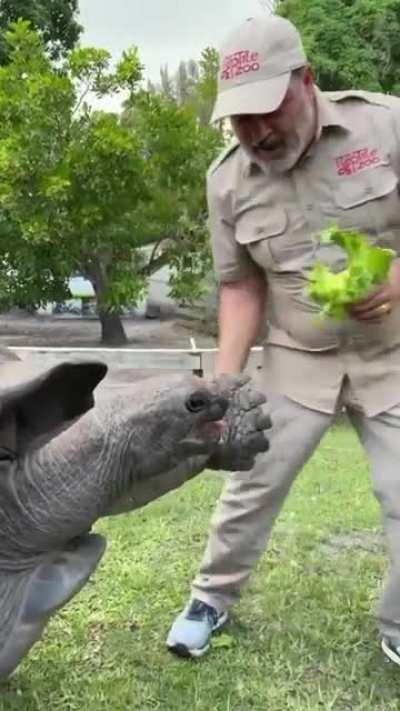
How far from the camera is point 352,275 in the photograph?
1.99 meters

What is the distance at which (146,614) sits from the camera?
273 cm

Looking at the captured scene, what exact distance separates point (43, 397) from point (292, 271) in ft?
2.50

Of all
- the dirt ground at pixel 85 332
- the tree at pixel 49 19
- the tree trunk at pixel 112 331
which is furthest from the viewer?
the tree at pixel 49 19

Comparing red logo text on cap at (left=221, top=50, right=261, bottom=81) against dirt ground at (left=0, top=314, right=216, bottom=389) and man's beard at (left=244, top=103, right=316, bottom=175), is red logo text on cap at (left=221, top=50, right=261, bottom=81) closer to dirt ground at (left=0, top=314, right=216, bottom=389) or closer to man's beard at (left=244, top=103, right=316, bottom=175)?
man's beard at (left=244, top=103, right=316, bottom=175)

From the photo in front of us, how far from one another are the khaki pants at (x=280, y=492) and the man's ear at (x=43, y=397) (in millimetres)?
696

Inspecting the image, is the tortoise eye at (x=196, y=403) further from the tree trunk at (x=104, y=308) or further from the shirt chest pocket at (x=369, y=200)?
the tree trunk at (x=104, y=308)

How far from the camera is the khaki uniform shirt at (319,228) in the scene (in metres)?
2.26

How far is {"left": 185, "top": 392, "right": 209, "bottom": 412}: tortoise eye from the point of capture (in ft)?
5.59

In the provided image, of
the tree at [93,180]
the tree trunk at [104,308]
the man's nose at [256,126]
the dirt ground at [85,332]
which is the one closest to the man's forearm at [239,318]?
the man's nose at [256,126]

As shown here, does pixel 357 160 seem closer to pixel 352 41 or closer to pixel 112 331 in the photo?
pixel 352 41

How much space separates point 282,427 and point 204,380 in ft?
2.33

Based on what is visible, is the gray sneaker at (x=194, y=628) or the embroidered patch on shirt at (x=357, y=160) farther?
the gray sneaker at (x=194, y=628)

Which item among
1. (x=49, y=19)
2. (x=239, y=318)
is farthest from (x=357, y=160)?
(x=49, y=19)

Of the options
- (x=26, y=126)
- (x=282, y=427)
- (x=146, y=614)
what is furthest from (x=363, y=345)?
(x=26, y=126)
